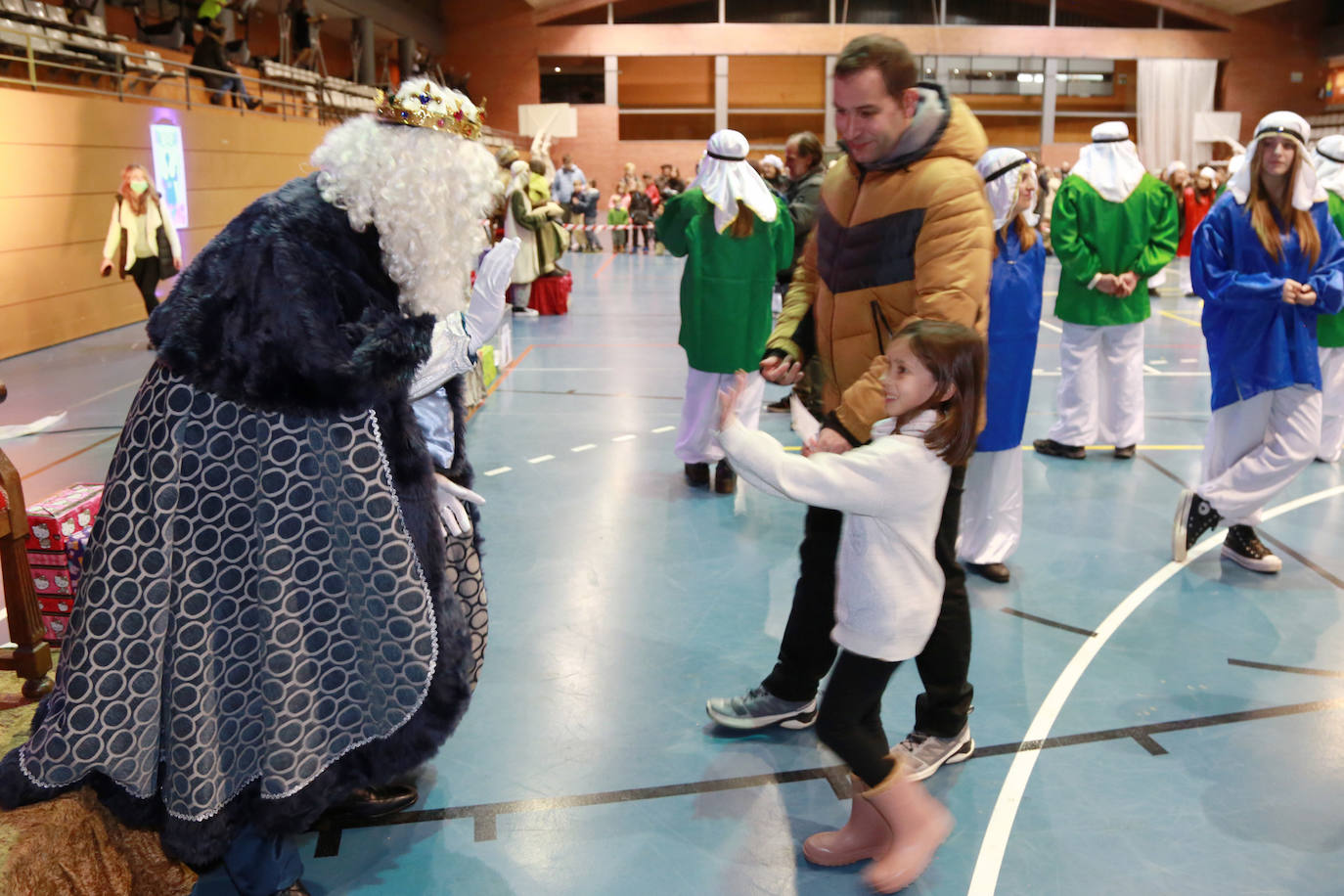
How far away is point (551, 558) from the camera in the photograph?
14.9 feet

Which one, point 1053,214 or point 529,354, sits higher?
point 1053,214

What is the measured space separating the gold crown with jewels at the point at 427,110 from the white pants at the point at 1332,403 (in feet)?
16.4

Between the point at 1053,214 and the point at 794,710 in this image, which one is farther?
the point at 1053,214

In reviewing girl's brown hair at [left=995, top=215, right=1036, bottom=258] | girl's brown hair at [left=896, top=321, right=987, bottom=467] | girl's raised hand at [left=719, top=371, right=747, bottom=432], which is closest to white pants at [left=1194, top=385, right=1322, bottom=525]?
girl's brown hair at [left=995, top=215, right=1036, bottom=258]

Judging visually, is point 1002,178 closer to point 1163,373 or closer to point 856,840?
point 856,840

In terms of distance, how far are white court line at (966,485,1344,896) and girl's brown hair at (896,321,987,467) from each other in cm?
100

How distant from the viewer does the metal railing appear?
34.3ft

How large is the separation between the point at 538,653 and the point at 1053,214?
3.97 metres

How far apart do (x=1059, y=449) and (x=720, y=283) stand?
2404 mm

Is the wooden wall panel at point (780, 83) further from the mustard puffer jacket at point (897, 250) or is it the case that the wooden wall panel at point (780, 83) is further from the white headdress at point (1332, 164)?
the mustard puffer jacket at point (897, 250)

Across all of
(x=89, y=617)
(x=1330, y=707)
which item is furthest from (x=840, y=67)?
(x=1330, y=707)

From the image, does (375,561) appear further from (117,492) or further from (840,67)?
(840,67)

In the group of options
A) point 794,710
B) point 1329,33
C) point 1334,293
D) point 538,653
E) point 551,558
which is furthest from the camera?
point 1329,33

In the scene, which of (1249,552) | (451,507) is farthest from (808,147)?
(451,507)
